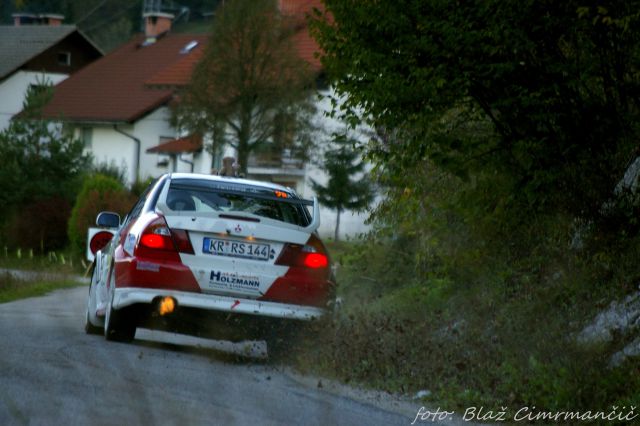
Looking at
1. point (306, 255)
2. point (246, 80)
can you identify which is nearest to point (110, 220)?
point (306, 255)

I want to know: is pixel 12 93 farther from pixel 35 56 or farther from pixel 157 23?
pixel 157 23

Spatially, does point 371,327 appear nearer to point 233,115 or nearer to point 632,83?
point 632,83

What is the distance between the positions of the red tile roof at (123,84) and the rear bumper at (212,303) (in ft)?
179

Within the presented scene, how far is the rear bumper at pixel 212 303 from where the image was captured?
35.9 feet

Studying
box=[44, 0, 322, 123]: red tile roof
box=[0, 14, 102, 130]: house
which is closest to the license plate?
box=[44, 0, 322, 123]: red tile roof

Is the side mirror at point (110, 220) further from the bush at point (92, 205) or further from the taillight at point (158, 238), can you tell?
the bush at point (92, 205)

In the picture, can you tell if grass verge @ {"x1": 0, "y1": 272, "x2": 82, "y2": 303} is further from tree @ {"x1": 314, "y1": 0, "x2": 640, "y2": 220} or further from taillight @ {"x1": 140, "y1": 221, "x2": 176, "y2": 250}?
tree @ {"x1": 314, "y1": 0, "x2": 640, "y2": 220}

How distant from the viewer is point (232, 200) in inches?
456

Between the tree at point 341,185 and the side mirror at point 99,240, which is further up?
the side mirror at point 99,240

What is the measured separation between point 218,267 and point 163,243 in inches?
19.4

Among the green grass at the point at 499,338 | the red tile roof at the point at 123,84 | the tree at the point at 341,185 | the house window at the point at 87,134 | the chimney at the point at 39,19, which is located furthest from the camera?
the chimney at the point at 39,19

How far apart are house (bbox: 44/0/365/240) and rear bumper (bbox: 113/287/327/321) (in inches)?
1669

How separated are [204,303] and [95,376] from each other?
2097mm

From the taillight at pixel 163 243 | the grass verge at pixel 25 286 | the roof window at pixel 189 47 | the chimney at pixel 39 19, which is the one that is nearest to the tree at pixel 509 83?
the taillight at pixel 163 243
